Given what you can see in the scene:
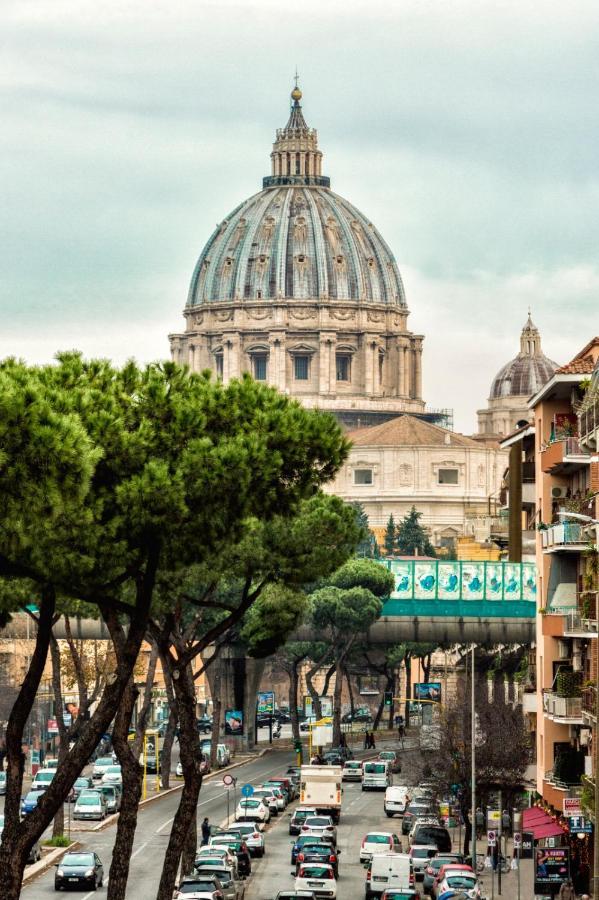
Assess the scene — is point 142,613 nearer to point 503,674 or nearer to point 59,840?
point 59,840

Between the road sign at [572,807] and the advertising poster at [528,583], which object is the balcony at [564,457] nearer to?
the road sign at [572,807]

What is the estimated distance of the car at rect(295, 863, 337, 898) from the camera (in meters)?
47.6

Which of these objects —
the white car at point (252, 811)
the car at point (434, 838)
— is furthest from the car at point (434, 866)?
the white car at point (252, 811)

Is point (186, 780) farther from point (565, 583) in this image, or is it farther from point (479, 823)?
point (479, 823)

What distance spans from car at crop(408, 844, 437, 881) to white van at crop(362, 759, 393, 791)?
81.8 ft

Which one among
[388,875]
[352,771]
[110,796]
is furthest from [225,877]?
[352,771]

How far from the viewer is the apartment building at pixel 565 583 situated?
46.2m

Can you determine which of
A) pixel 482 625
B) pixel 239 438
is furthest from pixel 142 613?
pixel 482 625

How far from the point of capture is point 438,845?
58031 millimetres

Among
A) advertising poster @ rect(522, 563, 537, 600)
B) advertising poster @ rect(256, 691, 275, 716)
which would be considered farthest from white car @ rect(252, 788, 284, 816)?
advertising poster @ rect(256, 691, 275, 716)

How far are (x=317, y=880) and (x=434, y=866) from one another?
4.60m

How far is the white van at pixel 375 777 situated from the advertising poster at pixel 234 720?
64.8 ft

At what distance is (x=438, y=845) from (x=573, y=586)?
11.2 metres

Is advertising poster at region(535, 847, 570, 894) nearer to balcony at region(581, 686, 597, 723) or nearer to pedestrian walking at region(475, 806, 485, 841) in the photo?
balcony at region(581, 686, 597, 723)
